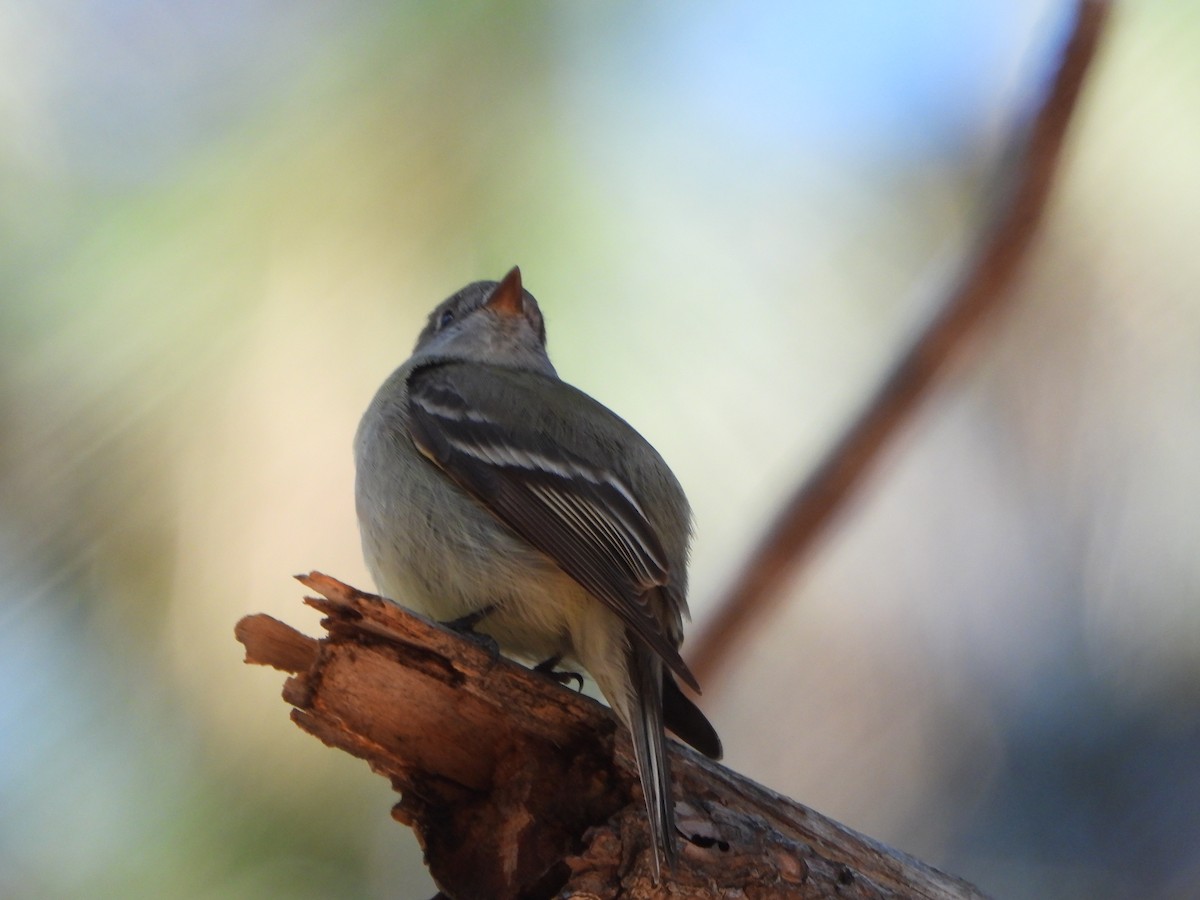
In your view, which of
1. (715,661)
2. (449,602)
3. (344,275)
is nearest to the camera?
(449,602)

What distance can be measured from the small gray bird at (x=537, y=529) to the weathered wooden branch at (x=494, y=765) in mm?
176

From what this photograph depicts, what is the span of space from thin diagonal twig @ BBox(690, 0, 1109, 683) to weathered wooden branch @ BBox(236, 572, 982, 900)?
148 cm

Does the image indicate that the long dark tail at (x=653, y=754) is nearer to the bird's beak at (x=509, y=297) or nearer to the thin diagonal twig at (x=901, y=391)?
the thin diagonal twig at (x=901, y=391)

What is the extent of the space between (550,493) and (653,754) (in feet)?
3.14

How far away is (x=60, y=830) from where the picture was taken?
3.62m

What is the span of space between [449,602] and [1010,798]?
1.95 m

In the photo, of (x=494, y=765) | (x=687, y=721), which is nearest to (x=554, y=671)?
(x=687, y=721)

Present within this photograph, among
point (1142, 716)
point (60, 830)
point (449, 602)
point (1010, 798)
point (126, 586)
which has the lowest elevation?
point (60, 830)

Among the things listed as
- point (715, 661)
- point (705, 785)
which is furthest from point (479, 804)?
point (715, 661)

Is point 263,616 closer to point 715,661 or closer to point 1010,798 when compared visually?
point 715,661

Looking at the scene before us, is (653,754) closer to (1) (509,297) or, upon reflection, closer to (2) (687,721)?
(2) (687,721)

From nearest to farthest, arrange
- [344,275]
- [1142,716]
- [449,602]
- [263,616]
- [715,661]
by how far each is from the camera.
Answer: [263,616]
[449,602]
[1142,716]
[344,275]
[715,661]

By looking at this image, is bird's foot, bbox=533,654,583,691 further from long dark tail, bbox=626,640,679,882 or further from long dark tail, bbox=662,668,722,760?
long dark tail, bbox=626,640,679,882

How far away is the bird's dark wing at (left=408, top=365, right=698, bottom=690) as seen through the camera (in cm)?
306
